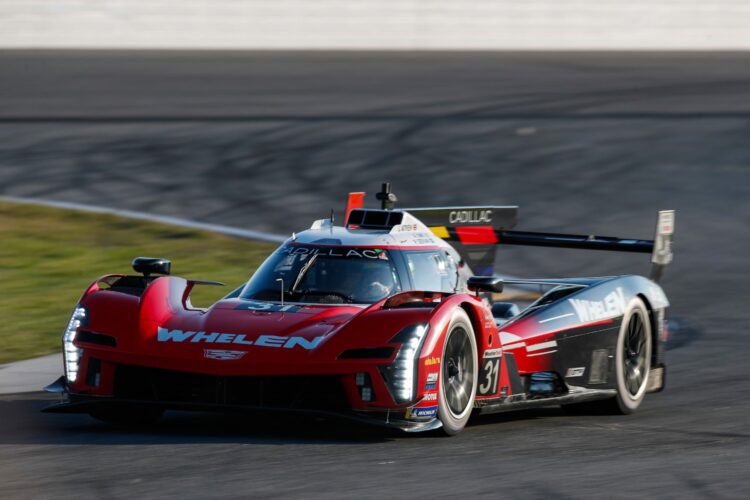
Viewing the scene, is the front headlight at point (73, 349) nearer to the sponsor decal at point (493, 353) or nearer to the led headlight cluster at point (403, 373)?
the led headlight cluster at point (403, 373)

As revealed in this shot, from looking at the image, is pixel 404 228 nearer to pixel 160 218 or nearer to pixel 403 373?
pixel 403 373

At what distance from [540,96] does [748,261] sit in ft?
39.6

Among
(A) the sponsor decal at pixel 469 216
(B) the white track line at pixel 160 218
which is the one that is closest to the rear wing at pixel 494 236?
(A) the sponsor decal at pixel 469 216

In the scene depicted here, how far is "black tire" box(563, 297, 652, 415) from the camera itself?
9930 millimetres

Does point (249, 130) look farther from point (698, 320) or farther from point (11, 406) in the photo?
point (11, 406)

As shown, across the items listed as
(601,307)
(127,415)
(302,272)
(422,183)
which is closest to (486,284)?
(302,272)

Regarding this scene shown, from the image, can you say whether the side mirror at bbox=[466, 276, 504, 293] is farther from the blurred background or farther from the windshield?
the blurred background

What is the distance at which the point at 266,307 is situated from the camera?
8.59 metres

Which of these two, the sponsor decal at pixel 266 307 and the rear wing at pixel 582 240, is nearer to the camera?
the sponsor decal at pixel 266 307

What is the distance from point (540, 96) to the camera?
28.4 meters

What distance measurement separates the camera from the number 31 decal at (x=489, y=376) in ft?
28.1

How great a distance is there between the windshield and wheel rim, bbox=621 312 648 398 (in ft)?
7.15

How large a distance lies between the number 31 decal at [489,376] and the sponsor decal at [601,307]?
47.9 inches
